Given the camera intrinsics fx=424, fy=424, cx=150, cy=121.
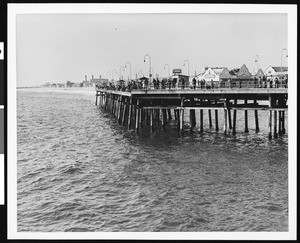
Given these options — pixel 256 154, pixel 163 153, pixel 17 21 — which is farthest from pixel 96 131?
pixel 17 21

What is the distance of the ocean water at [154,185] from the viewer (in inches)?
500

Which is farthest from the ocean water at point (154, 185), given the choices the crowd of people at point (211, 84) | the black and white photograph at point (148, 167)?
the crowd of people at point (211, 84)

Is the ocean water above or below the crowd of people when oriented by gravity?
below

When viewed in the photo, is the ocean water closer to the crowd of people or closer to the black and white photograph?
the black and white photograph

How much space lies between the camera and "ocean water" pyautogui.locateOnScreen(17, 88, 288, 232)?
12.7 m

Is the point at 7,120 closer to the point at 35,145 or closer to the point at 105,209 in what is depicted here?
the point at 105,209

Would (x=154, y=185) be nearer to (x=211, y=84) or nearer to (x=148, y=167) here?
(x=148, y=167)

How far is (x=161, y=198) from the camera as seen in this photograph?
1430cm

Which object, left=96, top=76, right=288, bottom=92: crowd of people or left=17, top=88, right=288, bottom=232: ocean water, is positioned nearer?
left=17, top=88, right=288, bottom=232: ocean water

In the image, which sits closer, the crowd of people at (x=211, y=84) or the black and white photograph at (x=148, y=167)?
the black and white photograph at (x=148, y=167)

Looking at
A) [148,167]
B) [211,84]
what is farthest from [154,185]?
[211,84]

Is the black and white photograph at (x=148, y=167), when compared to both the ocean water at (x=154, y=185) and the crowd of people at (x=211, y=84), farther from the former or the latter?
the crowd of people at (x=211, y=84)

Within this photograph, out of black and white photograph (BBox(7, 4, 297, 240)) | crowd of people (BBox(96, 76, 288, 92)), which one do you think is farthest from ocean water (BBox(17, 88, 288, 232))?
crowd of people (BBox(96, 76, 288, 92))

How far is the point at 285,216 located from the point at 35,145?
1548 cm
